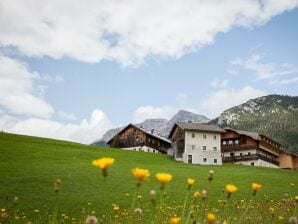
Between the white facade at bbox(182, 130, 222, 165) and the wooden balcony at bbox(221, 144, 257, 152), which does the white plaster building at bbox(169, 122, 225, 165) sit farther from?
the wooden balcony at bbox(221, 144, 257, 152)

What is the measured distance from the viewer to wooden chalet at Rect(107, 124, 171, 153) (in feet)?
279

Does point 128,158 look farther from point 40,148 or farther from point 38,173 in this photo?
point 38,173

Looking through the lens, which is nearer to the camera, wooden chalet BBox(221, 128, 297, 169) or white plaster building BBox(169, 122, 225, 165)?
white plaster building BBox(169, 122, 225, 165)

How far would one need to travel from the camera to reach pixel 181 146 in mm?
71438

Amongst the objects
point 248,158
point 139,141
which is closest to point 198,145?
point 248,158

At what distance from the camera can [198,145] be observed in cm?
7038

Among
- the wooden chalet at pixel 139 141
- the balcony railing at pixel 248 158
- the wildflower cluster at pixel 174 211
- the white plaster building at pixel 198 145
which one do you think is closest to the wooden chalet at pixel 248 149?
the balcony railing at pixel 248 158

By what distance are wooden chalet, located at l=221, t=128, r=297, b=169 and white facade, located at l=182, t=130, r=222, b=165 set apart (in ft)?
33.9

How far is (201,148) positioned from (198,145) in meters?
0.77

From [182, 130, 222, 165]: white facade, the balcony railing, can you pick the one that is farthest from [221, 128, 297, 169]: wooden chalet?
[182, 130, 222, 165]: white facade

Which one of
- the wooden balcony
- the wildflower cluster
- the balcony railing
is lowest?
the wildflower cluster

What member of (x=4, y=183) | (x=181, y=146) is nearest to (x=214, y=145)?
(x=181, y=146)

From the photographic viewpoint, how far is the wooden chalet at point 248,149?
78.4m

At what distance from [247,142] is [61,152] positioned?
140 ft
